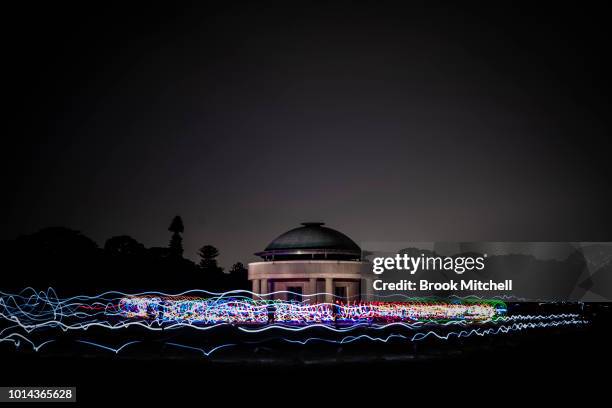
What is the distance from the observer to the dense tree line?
7500 cm

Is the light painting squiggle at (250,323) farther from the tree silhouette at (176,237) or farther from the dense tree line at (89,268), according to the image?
the tree silhouette at (176,237)

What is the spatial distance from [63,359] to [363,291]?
4445 cm

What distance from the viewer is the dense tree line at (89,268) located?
7500 centimetres

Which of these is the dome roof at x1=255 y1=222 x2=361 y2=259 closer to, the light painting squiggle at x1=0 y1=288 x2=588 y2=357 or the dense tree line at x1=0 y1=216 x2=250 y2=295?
the light painting squiggle at x1=0 y1=288 x2=588 y2=357

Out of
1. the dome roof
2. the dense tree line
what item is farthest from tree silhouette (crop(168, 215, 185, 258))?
the dome roof

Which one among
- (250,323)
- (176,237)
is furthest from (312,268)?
(176,237)

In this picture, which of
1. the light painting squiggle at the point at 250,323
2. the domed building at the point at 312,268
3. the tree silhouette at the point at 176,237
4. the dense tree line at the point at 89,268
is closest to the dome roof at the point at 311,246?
the domed building at the point at 312,268

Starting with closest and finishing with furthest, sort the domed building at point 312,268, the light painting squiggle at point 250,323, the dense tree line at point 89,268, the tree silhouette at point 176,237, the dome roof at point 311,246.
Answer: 1. the light painting squiggle at point 250,323
2. the domed building at point 312,268
3. the dome roof at point 311,246
4. the dense tree line at point 89,268
5. the tree silhouette at point 176,237

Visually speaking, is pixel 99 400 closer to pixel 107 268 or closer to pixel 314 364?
pixel 314 364

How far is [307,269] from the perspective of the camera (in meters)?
56.3

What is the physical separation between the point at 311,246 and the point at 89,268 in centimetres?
3709

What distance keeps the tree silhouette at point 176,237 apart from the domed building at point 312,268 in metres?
68.3

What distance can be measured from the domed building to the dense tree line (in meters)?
29.1

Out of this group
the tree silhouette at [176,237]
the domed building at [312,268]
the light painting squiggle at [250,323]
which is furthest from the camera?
the tree silhouette at [176,237]
